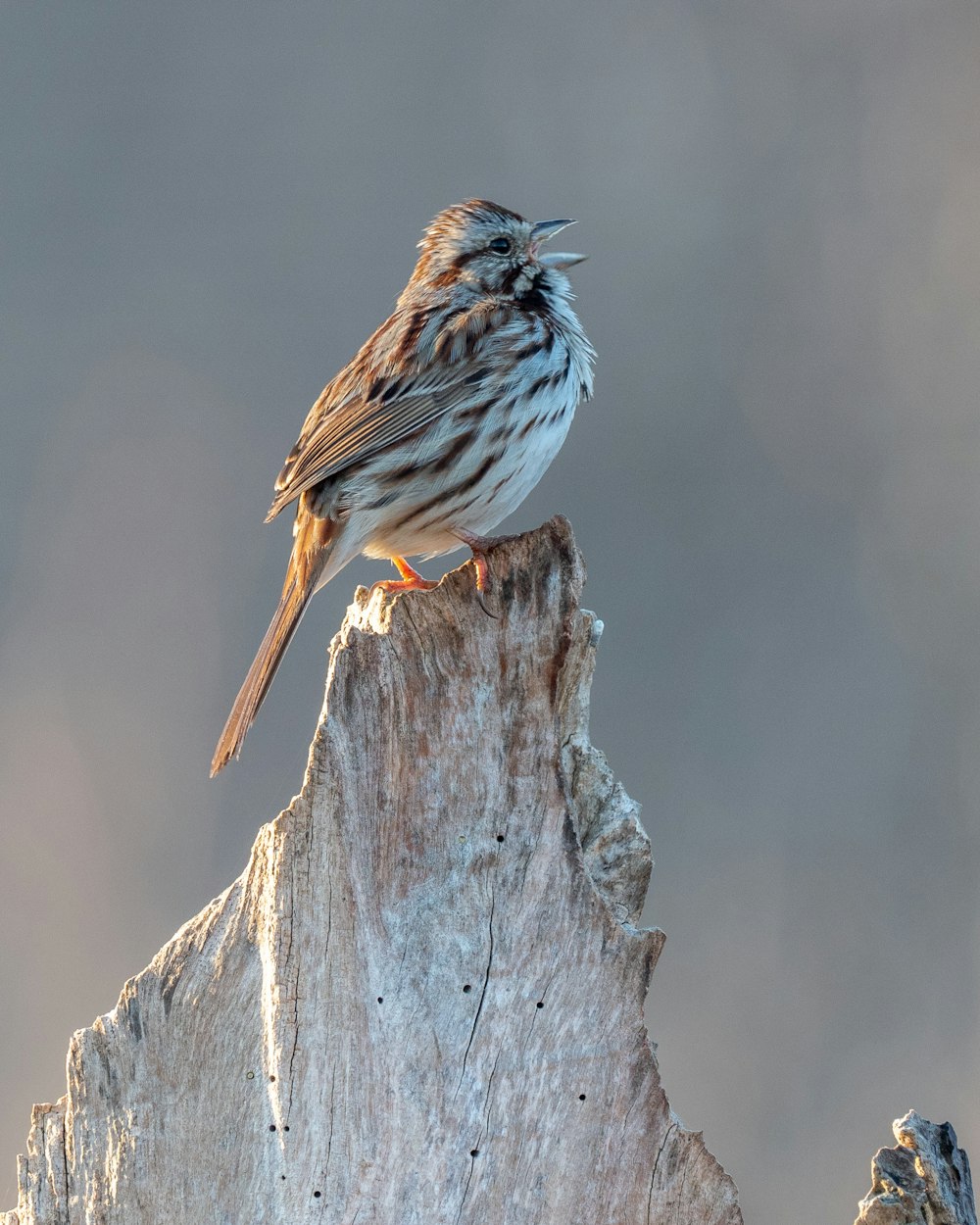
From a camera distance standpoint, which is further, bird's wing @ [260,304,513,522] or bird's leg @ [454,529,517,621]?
bird's wing @ [260,304,513,522]

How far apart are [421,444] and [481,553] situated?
1.84 ft

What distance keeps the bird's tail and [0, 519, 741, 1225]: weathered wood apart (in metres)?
0.56

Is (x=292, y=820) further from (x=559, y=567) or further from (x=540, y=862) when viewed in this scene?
(x=559, y=567)

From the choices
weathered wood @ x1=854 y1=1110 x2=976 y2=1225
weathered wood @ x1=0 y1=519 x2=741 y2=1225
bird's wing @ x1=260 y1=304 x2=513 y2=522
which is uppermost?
bird's wing @ x1=260 y1=304 x2=513 y2=522

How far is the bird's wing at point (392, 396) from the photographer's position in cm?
334

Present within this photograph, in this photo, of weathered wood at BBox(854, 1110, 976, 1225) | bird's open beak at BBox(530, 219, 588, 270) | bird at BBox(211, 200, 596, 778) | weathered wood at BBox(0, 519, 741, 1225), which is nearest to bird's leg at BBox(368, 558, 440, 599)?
bird at BBox(211, 200, 596, 778)

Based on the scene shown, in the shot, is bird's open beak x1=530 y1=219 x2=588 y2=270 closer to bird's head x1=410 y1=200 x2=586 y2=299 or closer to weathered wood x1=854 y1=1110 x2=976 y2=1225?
bird's head x1=410 y1=200 x2=586 y2=299

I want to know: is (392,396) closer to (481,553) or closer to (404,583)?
(404,583)

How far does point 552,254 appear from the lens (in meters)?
3.83

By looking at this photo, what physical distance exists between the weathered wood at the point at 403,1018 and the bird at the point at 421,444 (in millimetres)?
645

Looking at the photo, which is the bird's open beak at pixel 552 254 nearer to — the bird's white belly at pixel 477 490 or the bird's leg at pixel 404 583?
the bird's white belly at pixel 477 490

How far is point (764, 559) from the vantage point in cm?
505

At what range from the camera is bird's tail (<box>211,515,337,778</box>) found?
309cm

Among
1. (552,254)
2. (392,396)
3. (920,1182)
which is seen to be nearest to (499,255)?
(552,254)
